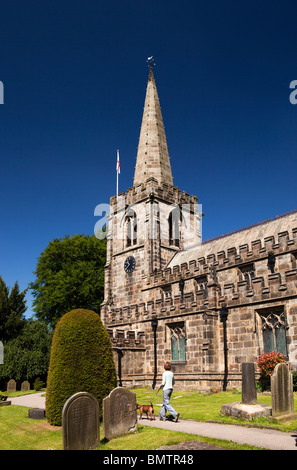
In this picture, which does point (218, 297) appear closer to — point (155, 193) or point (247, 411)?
point (247, 411)

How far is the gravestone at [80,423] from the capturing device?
7820 millimetres

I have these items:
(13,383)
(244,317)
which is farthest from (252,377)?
(13,383)

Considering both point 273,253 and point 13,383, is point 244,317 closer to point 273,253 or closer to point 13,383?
point 273,253

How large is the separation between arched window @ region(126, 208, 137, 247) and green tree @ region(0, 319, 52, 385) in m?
11.9

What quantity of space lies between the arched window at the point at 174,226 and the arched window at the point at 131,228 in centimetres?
340

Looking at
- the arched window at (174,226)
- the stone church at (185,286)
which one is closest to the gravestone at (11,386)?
the stone church at (185,286)

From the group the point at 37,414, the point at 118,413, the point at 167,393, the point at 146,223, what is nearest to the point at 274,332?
the point at 167,393

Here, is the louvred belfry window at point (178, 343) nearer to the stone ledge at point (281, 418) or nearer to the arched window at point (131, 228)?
the stone ledge at point (281, 418)

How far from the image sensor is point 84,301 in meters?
40.4

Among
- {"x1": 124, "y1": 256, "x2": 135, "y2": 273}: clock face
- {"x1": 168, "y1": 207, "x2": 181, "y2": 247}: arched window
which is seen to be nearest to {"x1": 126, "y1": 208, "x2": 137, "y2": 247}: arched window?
{"x1": 124, "y1": 256, "x2": 135, "y2": 273}: clock face

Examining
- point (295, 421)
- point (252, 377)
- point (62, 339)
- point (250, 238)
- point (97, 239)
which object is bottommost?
point (295, 421)

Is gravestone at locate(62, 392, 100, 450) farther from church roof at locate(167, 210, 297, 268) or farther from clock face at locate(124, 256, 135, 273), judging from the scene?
clock face at locate(124, 256, 135, 273)

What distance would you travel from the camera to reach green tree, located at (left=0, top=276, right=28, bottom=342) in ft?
108
